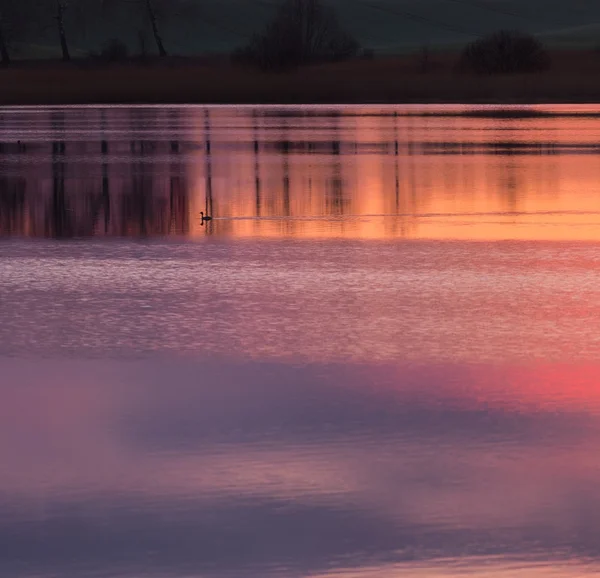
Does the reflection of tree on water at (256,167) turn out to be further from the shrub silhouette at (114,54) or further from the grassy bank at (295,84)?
the shrub silhouette at (114,54)

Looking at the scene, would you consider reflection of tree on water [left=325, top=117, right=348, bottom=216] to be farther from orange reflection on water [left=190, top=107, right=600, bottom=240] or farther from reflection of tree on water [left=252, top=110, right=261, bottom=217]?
reflection of tree on water [left=252, top=110, right=261, bottom=217]

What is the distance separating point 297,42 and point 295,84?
6.90 m

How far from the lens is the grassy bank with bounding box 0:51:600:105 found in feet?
173

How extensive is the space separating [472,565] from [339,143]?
941 inches

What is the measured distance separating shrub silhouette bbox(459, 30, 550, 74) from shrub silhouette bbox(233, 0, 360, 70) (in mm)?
7528

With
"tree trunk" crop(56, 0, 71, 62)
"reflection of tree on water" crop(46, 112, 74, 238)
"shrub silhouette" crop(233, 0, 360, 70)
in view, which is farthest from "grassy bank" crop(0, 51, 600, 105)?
"reflection of tree on water" crop(46, 112, 74, 238)

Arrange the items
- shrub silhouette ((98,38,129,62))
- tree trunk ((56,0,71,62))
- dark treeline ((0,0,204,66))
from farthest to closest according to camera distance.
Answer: dark treeline ((0,0,204,66))
tree trunk ((56,0,71,62))
shrub silhouette ((98,38,129,62))

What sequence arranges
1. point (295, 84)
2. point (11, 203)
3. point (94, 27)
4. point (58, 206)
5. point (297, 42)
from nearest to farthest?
1. point (58, 206)
2. point (11, 203)
3. point (295, 84)
4. point (297, 42)
5. point (94, 27)

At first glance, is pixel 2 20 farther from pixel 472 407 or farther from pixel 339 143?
pixel 472 407

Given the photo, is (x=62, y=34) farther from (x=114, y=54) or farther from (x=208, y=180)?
(x=208, y=180)

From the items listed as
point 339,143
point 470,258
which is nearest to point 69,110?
point 339,143

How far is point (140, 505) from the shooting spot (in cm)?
620

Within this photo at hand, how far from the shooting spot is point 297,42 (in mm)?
65438

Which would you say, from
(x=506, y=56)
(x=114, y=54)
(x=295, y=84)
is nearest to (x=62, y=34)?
(x=114, y=54)
